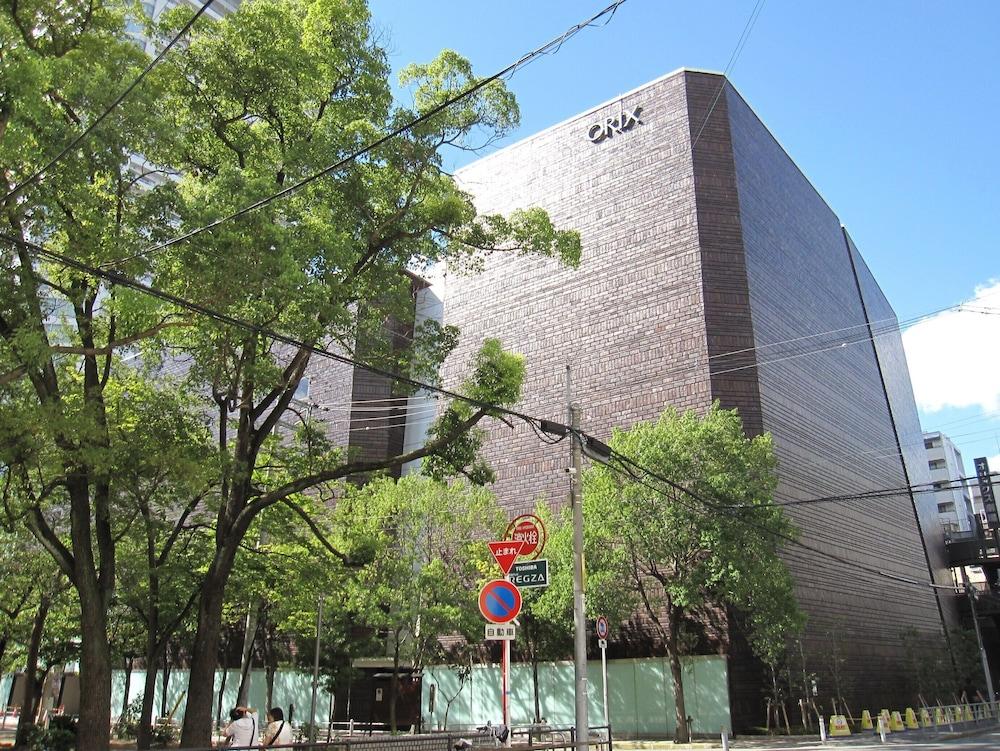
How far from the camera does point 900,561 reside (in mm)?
42938

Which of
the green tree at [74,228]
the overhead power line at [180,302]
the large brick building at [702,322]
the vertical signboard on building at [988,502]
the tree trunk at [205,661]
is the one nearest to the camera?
the overhead power line at [180,302]

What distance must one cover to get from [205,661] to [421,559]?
14.9 metres

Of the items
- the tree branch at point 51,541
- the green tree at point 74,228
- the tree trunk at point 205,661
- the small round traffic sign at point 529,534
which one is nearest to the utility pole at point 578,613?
the small round traffic sign at point 529,534

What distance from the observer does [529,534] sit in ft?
37.8

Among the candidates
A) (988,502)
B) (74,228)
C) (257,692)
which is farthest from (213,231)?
(988,502)

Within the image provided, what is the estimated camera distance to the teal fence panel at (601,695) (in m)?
26.8

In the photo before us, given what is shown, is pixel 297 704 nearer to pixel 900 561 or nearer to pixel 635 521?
pixel 635 521

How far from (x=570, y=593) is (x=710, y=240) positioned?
16529 mm

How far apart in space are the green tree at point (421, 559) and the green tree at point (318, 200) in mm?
11008

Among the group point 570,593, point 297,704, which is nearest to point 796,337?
point 570,593

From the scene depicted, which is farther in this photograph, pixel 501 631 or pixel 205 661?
pixel 205 661

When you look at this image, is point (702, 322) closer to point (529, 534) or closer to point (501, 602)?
point (529, 534)

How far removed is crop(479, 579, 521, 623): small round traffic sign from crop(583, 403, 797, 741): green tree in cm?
1238

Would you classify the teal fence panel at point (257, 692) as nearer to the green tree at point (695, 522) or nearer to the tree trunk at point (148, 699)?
the tree trunk at point (148, 699)
